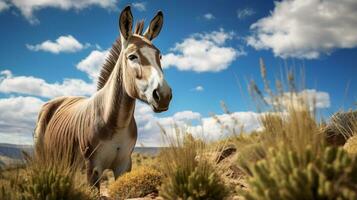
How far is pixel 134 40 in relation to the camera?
20.9ft

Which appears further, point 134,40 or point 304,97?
point 134,40

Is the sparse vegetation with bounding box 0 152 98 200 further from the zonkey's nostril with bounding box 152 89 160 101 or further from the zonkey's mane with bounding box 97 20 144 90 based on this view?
the zonkey's mane with bounding box 97 20 144 90

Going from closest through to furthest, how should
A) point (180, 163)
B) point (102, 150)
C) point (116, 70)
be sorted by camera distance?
1. point (180, 163)
2. point (102, 150)
3. point (116, 70)

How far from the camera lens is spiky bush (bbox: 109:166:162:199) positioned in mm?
6820

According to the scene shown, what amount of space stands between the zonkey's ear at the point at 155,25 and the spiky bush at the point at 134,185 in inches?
102

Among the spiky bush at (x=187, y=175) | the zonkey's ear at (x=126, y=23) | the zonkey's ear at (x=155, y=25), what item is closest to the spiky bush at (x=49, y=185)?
the spiky bush at (x=187, y=175)

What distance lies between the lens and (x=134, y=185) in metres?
6.91

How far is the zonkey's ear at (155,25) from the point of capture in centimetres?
706

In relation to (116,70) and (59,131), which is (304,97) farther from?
(59,131)

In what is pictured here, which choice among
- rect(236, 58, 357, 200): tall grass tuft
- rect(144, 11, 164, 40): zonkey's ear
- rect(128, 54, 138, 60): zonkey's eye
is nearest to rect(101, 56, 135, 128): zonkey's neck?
rect(128, 54, 138, 60): zonkey's eye

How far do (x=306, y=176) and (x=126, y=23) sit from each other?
177 inches

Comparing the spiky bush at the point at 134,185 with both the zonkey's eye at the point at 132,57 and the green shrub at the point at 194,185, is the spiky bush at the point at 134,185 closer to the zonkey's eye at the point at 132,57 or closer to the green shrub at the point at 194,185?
the zonkey's eye at the point at 132,57

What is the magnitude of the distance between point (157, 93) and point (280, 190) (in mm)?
2495

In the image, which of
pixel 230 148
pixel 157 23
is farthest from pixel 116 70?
pixel 230 148
